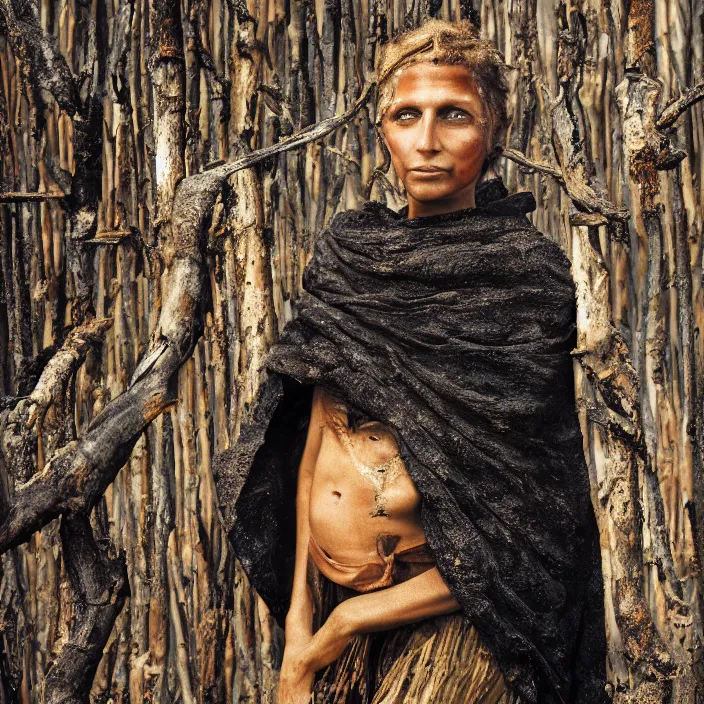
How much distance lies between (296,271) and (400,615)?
1.88 feet

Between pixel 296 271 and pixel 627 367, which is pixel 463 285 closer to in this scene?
pixel 627 367

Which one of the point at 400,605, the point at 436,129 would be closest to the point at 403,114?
the point at 436,129

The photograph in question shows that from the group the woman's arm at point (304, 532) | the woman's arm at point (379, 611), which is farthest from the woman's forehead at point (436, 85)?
the woman's arm at point (379, 611)

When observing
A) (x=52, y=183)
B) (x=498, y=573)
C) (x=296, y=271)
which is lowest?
(x=498, y=573)

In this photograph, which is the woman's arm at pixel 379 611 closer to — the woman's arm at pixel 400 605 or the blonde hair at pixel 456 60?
the woman's arm at pixel 400 605

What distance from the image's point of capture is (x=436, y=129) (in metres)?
1.42

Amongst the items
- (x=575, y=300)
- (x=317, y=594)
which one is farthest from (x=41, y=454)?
(x=575, y=300)

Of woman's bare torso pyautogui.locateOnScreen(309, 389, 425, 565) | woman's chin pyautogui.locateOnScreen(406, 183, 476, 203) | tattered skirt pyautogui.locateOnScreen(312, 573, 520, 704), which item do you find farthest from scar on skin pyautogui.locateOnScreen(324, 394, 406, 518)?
woman's chin pyautogui.locateOnScreen(406, 183, 476, 203)

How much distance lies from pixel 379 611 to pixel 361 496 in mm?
122

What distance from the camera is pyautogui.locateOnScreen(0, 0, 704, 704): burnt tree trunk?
59.0 inches

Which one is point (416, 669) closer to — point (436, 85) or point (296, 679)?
point (296, 679)

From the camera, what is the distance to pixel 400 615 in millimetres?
1374

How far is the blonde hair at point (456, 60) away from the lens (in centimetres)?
143

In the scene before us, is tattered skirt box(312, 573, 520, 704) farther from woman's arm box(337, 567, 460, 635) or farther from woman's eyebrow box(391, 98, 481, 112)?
woman's eyebrow box(391, 98, 481, 112)
